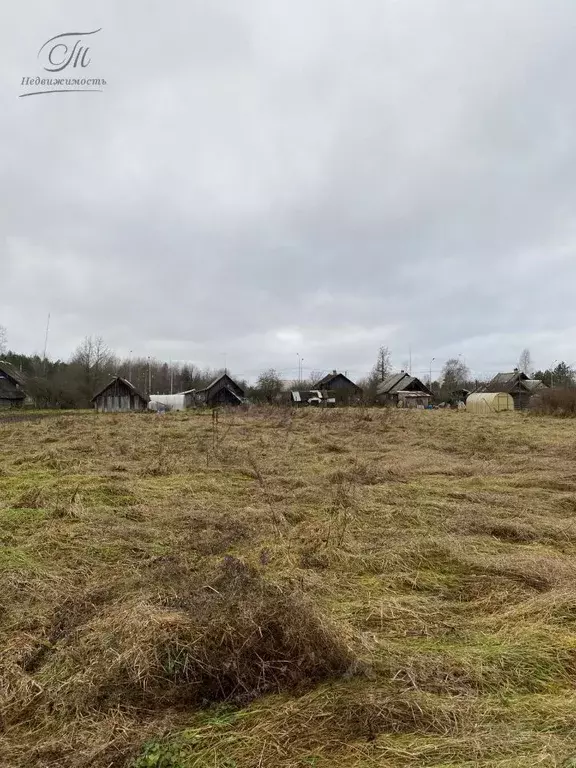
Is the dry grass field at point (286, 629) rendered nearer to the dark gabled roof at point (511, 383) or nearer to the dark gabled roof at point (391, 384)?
the dark gabled roof at point (511, 383)

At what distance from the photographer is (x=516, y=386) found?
172 feet

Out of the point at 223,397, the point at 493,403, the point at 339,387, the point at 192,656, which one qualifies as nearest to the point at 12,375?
the point at 223,397

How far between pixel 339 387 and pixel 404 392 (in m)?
8.39

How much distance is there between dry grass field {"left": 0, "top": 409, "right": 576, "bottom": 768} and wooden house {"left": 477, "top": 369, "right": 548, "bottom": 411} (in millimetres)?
48006

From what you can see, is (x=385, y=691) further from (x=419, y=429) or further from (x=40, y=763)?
(x=419, y=429)

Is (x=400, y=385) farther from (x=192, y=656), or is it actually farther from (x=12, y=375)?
(x=192, y=656)

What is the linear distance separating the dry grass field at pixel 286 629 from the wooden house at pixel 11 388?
47.9 m

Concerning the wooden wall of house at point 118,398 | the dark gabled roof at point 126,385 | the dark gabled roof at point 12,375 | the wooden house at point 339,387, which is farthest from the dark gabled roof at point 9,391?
the wooden house at point 339,387

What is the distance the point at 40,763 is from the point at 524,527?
523 centimetres

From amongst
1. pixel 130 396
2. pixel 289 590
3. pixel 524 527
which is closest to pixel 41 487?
pixel 289 590

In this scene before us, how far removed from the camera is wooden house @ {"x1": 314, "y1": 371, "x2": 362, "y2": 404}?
2130 inches

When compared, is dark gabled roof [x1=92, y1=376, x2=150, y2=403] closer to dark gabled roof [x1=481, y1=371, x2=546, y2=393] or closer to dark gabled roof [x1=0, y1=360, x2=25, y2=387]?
dark gabled roof [x1=0, y1=360, x2=25, y2=387]

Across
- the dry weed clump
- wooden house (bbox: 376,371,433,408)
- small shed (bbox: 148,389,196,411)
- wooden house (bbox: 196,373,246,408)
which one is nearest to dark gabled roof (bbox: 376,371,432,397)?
wooden house (bbox: 376,371,433,408)

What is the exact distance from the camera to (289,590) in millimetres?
3564
